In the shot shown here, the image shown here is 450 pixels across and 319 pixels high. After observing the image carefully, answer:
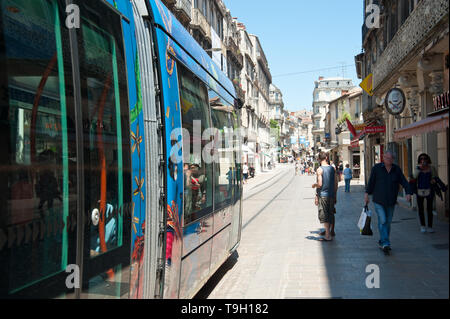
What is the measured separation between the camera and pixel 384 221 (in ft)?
26.2

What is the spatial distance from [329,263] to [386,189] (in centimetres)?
157

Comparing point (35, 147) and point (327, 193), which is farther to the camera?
point (327, 193)

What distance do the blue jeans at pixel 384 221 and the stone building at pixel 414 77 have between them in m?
0.86

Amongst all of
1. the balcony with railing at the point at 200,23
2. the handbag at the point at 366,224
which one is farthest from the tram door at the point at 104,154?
the balcony with railing at the point at 200,23

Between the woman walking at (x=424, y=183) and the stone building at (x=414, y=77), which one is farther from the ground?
the stone building at (x=414, y=77)

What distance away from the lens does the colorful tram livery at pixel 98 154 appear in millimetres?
2129

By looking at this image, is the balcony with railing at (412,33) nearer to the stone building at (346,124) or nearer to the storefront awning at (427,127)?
the storefront awning at (427,127)

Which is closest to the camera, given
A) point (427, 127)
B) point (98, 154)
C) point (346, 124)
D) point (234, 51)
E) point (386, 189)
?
point (427, 127)

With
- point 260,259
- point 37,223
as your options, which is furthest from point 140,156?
point 260,259

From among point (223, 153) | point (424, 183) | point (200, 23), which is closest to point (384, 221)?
point (223, 153)

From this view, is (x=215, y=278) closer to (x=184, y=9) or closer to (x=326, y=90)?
(x=184, y=9)
